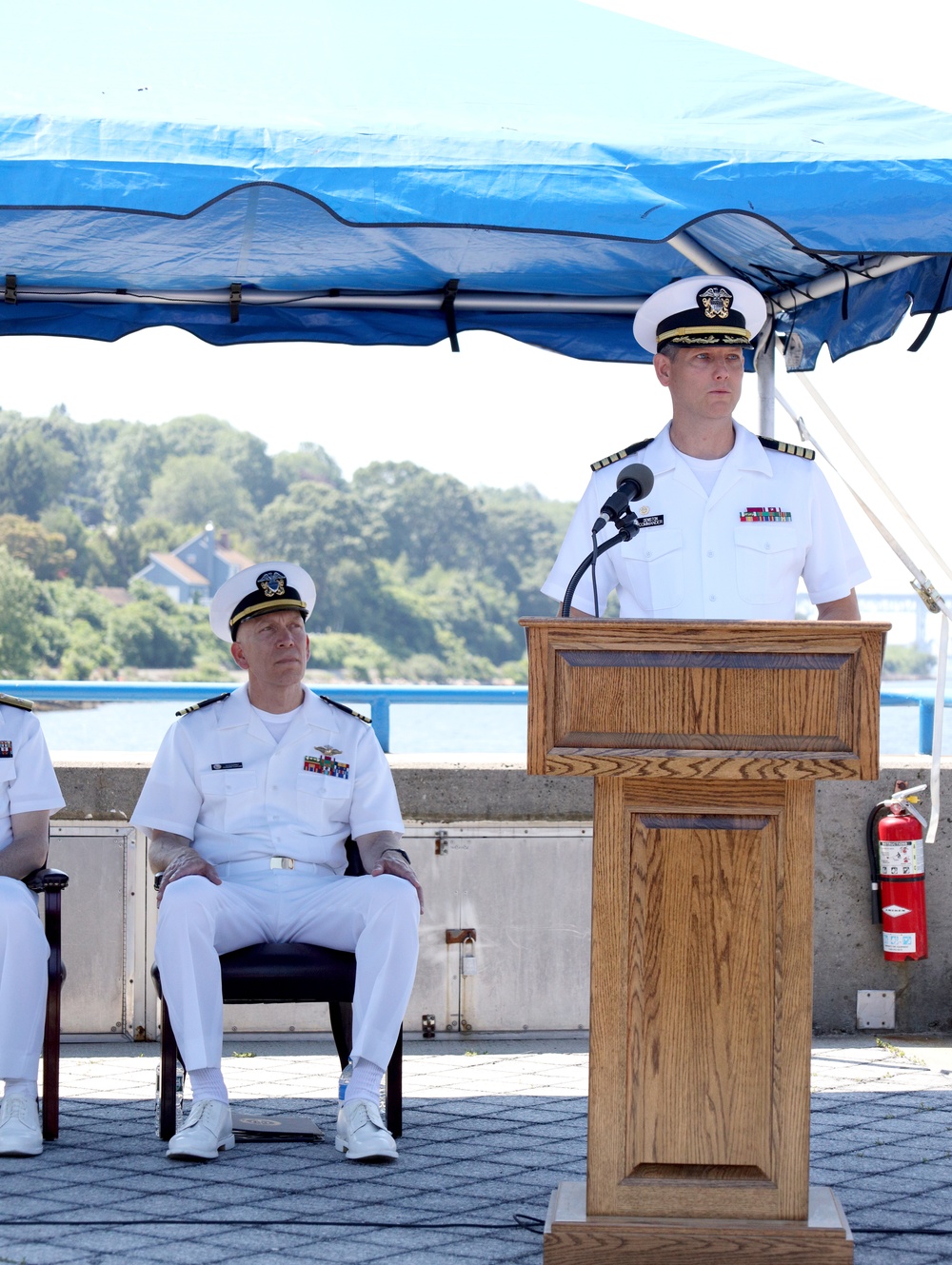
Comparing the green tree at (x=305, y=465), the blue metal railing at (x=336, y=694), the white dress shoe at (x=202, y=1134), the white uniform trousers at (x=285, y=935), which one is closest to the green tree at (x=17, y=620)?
the green tree at (x=305, y=465)

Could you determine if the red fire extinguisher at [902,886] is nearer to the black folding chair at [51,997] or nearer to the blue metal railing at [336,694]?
the blue metal railing at [336,694]

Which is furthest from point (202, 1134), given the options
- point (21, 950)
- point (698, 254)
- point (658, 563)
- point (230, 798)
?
point (698, 254)

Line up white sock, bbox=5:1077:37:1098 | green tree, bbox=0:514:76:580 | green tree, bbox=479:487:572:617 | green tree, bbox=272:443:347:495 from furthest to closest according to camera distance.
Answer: green tree, bbox=272:443:347:495 → green tree, bbox=479:487:572:617 → green tree, bbox=0:514:76:580 → white sock, bbox=5:1077:37:1098

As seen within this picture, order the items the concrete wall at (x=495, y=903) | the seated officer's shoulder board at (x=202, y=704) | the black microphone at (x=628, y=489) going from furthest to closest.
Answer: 1. the concrete wall at (x=495, y=903)
2. the seated officer's shoulder board at (x=202, y=704)
3. the black microphone at (x=628, y=489)

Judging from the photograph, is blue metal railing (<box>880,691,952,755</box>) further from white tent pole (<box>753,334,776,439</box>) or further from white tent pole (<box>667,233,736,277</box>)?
white tent pole (<box>667,233,736,277</box>)

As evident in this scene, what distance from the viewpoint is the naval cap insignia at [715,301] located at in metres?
3.50

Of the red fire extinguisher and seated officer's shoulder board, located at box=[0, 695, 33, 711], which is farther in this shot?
the red fire extinguisher

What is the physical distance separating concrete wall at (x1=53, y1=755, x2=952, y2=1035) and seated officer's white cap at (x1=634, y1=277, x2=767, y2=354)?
77.8 inches

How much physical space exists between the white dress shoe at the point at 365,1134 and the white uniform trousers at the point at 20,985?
2.55 feet

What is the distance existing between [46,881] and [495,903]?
1762 mm

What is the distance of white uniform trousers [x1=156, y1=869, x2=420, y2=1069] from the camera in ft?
12.3

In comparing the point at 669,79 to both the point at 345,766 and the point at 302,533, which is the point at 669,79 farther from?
the point at 302,533

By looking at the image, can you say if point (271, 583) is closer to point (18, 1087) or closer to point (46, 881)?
point (46, 881)

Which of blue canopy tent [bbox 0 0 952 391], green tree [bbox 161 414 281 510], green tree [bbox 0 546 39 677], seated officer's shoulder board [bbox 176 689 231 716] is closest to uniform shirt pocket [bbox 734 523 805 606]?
blue canopy tent [bbox 0 0 952 391]
